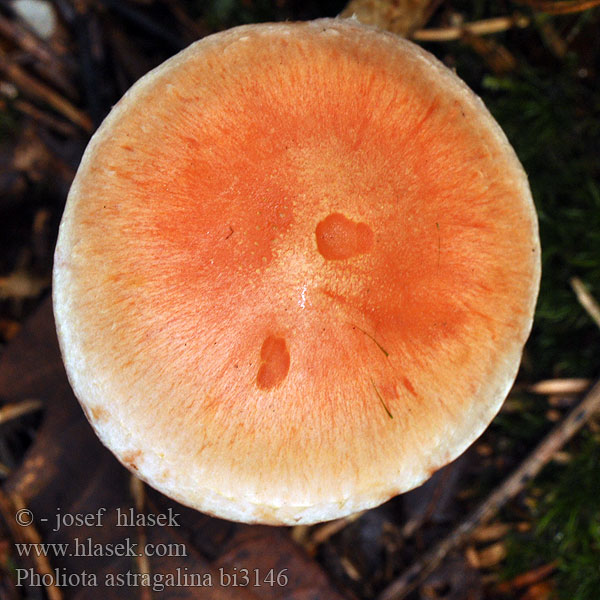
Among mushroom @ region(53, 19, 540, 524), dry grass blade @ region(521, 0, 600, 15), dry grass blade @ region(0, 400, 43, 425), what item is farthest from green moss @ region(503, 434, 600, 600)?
dry grass blade @ region(0, 400, 43, 425)

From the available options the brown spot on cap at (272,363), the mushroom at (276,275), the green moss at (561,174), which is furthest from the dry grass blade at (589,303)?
the brown spot on cap at (272,363)

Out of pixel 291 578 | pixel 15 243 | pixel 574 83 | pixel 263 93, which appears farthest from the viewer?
pixel 15 243

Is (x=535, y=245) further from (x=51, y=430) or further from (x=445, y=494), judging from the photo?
(x=51, y=430)

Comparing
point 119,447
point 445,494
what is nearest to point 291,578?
point 445,494

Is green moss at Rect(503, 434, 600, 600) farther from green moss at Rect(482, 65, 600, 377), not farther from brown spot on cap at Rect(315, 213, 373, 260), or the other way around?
brown spot on cap at Rect(315, 213, 373, 260)

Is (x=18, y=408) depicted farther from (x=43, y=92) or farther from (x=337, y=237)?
(x=337, y=237)

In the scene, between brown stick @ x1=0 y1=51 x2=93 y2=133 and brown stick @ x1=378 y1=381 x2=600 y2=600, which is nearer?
brown stick @ x1=378 y1=381 x2=600 y2=600

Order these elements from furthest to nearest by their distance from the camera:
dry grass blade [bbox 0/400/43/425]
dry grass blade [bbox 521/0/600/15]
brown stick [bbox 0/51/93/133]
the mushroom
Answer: brown stick [bbox 0/51/93/133] < dry grass blade [bbox 0/400/43/425] < dry grass blade [bbox 521/0/600/15] < the mushroom

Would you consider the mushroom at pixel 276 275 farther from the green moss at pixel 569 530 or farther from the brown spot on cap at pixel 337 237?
the green moss at pixel 569 530

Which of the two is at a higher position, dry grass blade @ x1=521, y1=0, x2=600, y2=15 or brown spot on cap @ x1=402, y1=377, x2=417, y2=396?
dry grass blade @ x1=521, y1=0, x2=600, y2=15
